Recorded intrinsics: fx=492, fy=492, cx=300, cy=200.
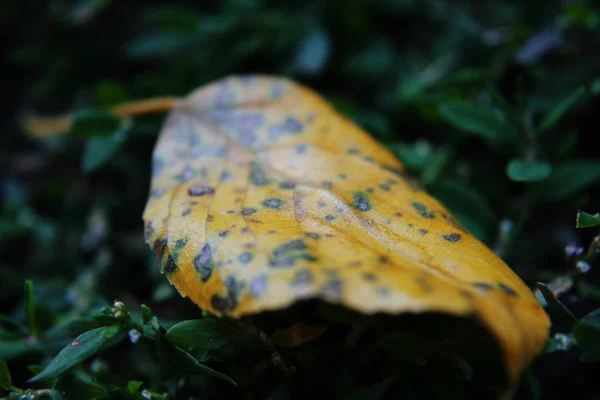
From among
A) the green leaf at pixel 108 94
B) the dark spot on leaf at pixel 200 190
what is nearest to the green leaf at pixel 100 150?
the green leaf at pixel 108 94

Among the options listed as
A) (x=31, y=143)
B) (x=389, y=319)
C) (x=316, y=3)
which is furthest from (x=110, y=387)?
(x=316, y=3)

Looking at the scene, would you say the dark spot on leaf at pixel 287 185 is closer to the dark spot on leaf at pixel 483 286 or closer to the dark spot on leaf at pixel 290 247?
Answer: the dark spot on leaf at pixel 290 247

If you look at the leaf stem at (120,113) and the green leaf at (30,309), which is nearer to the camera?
the green leaf at (30,309)

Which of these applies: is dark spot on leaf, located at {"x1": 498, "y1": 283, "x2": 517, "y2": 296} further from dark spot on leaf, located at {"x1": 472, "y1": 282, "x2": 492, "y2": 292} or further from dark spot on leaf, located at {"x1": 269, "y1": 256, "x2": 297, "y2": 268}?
dark spot on leaf, located at {"x1": 269, "y1": 256, "x2": 297, "y2": 268}

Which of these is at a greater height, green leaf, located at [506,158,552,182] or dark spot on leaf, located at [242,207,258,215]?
green leaf, located at [506,158,552,182]

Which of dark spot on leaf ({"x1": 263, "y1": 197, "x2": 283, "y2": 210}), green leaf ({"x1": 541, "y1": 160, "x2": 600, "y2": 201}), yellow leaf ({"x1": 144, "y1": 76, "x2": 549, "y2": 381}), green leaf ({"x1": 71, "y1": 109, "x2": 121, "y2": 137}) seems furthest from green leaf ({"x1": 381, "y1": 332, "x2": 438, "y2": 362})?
green leaf ({"x1": 71, "y1": 109, "x2": 121, "y2": 137})

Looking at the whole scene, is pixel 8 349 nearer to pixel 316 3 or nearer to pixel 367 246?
pixel 367 246
